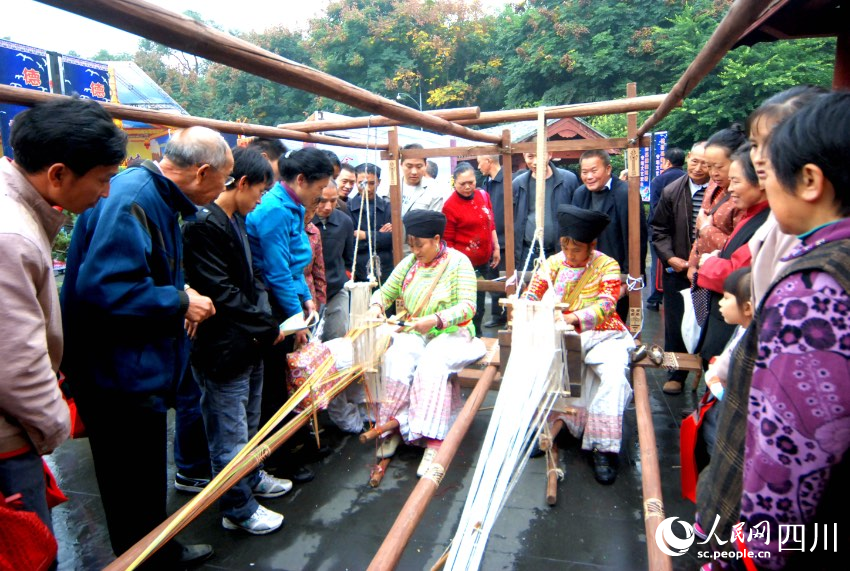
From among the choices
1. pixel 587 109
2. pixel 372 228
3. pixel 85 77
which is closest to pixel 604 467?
pixel 587 109

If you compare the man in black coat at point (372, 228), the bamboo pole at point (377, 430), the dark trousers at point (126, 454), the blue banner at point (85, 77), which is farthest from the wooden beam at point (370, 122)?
the blue banner at point (85, 77)

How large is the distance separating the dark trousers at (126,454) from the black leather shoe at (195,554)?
31 centimetres

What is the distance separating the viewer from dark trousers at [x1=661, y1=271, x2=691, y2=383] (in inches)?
152

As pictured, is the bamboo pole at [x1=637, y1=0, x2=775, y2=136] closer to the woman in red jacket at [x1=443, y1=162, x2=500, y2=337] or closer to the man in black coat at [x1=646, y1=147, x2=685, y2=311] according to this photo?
the woman in red jacket at [x1=443, y1=162, x2=500, y2=337]

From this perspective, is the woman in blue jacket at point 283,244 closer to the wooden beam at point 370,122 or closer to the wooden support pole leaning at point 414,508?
the wooden beam at point 370,122

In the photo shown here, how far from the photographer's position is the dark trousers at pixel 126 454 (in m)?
1.84

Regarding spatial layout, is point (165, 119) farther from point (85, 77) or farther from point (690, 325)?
point (85, 77)

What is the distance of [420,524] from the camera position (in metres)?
2.48

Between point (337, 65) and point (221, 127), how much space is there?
2238 centimetres

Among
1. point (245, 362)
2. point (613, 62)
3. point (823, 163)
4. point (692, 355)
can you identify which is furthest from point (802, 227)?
point (613, 62)

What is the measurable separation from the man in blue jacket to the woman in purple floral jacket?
1762mm

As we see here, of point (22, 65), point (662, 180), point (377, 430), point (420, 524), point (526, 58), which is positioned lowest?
point (420, 524)

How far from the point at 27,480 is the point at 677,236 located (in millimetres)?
3829

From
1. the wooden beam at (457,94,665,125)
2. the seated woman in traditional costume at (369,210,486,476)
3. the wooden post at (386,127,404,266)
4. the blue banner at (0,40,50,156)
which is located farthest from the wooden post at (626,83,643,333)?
the blue banner at (0,40,50,156)
